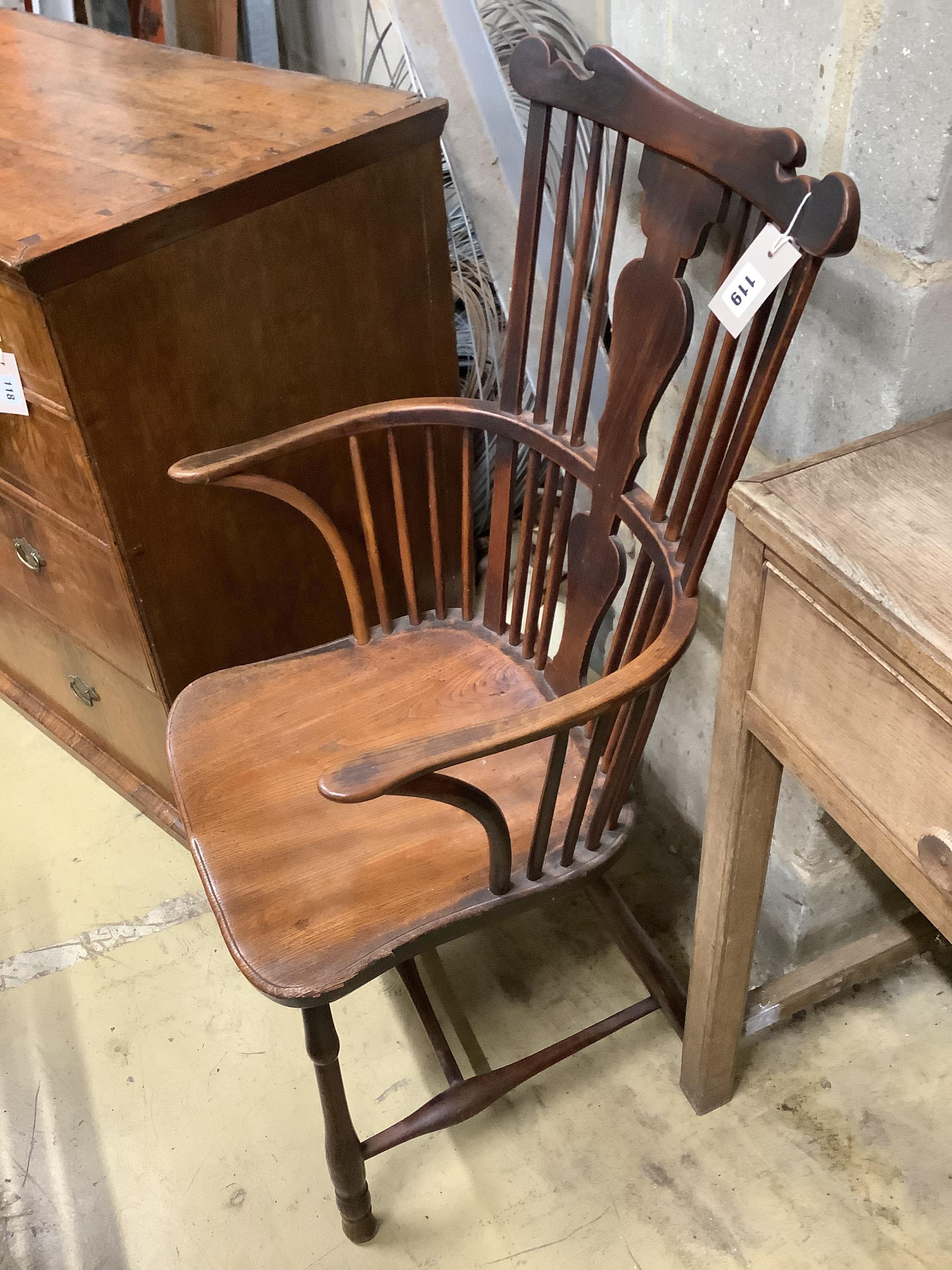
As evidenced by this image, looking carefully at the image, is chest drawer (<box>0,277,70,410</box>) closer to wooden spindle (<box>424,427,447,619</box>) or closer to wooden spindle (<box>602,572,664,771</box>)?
wooden spindle (<box>424,427,447,619</box>)

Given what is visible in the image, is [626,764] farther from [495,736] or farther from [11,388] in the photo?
[11,388]

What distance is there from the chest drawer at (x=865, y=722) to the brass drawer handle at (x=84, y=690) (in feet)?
3.80

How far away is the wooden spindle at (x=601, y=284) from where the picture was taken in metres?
0.93

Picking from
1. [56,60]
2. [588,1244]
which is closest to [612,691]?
[588,1244]

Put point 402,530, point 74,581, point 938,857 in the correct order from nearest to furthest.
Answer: point 938,857 < point 402,530 < point 74,581

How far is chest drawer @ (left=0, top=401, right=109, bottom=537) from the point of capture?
3.81 feet

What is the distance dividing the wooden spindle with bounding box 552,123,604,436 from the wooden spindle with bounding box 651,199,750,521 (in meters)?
0.13

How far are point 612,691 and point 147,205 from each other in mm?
731

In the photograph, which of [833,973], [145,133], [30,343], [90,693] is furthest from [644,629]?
[90,693]

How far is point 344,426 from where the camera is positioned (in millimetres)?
1138

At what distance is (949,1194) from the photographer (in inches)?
45.4

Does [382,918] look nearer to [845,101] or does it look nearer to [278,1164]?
[278,1164]

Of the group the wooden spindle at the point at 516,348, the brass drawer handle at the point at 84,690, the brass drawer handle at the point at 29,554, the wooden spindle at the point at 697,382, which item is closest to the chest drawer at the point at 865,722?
the wooden spindle at the point at 697,382

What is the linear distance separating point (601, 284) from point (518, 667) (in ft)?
1.54
